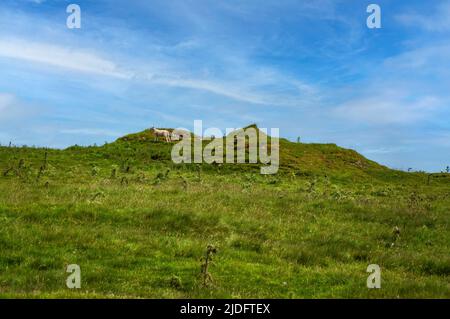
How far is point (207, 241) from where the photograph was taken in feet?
60.1

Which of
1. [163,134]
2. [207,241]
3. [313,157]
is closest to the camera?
[207,241]

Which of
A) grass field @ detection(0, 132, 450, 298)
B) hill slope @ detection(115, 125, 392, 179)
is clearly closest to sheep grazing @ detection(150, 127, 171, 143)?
hill slope @ detection(115, 125, 392, 179)

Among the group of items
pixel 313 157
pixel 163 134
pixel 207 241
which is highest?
pixel 163 134

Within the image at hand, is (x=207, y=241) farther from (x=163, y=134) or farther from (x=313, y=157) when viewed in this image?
(x=163, y=134)

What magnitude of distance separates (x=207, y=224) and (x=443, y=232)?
35.4 feet

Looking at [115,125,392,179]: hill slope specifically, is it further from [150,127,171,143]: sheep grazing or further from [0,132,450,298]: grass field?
[0,132,450,298]: grass field

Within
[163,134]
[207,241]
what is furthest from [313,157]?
[207,241]

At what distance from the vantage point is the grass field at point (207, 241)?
13266 millimetres

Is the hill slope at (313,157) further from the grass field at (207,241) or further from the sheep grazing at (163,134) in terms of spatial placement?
the grass field at (207,241)

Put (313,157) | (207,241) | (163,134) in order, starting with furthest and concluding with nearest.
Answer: (163,134) → (313,157) → (207,241)
